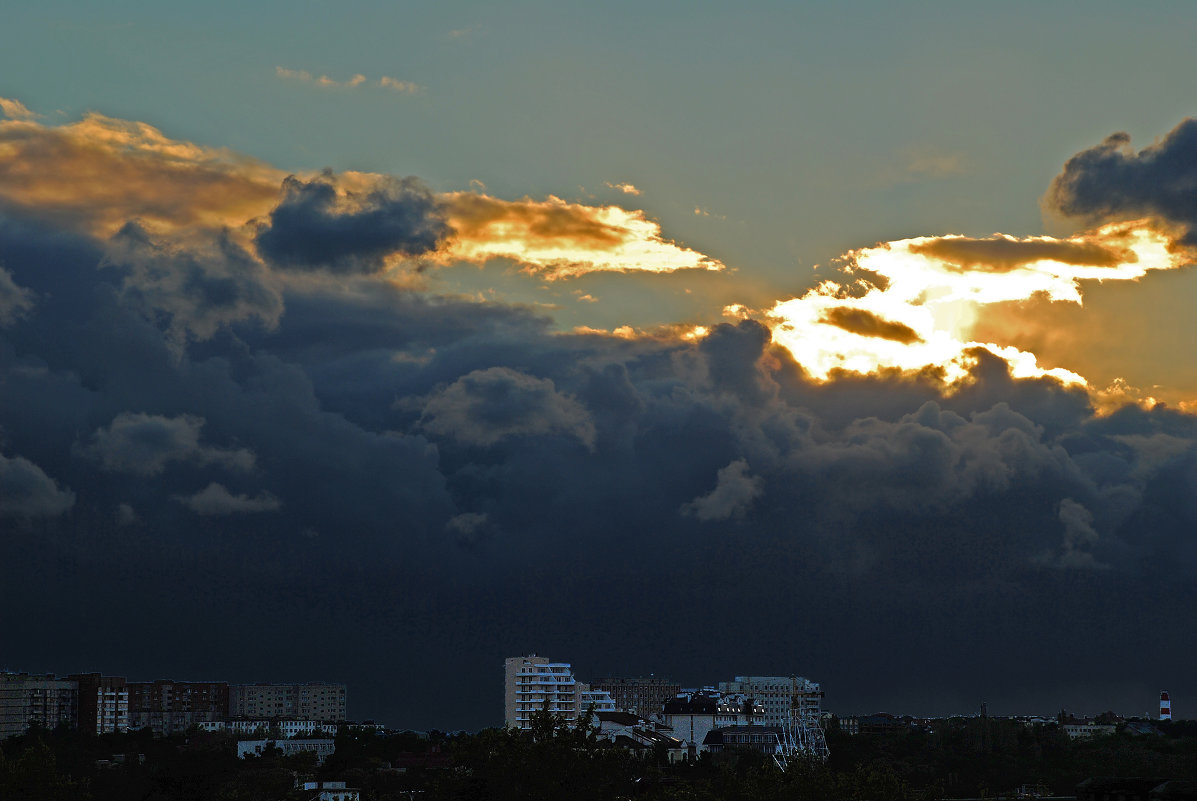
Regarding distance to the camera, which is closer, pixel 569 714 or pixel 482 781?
pixel 482 781

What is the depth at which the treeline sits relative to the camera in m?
72.6

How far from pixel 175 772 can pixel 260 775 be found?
104 ft

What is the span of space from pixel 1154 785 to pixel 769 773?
74828mm

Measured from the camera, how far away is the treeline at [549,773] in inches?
2859

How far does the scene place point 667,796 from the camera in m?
85.2

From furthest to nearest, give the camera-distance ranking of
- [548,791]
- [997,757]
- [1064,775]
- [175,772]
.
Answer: [997,757] < [1064,775] < [175,772] < [548,791]

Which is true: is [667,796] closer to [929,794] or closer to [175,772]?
[929,794]

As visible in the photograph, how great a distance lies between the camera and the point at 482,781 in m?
85.0

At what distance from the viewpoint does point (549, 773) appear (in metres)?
71.7

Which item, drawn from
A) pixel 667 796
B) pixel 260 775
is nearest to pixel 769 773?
pixel 667 796

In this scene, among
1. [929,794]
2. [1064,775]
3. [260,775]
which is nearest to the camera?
[929,794]

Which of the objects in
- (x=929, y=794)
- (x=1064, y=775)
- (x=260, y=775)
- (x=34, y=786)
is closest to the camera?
(x=929, y=794)

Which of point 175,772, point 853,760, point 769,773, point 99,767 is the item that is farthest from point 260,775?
point 769,773

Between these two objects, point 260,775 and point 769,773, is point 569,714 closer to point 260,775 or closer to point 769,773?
point 260,775
